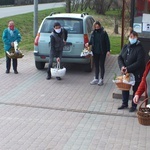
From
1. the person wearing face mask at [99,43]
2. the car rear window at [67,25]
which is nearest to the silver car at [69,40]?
the car rear window at [67,25]

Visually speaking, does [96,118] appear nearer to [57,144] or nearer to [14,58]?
[57,144]

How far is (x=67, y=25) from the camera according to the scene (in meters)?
A: 12.5

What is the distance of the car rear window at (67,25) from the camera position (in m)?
12.3

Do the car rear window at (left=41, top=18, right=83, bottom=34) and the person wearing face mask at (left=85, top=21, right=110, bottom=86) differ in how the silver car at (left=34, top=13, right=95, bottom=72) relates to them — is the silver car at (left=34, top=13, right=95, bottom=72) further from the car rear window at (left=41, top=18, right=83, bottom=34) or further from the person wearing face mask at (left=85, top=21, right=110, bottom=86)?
the person wearing face mask at (left=85, top=21, right=110, bottom=86)

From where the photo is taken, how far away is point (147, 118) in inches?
227

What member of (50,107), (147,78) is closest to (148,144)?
(147,78)

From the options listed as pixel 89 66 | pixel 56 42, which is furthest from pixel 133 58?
pixel 89 66

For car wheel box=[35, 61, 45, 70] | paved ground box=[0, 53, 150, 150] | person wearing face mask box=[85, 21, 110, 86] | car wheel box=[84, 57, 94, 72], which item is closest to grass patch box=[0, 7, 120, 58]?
car wheel box=[35, 61, 45, 70]

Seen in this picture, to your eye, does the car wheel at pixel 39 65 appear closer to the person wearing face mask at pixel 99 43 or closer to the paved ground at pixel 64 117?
the paved ground at pixel 64 117

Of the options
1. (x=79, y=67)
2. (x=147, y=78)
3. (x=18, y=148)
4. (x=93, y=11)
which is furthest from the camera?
(x=93, y=11)

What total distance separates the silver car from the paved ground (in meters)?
0.52

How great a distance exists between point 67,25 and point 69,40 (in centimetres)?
71

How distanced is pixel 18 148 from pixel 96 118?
83.9 inches

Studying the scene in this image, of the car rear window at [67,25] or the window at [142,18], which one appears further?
the car rear window at [67,25]
